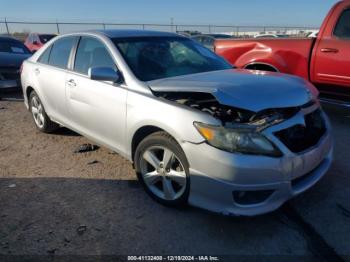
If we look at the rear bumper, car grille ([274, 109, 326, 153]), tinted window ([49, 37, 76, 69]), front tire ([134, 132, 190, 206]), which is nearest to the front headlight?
car grille ([274, 109, 326, 153])

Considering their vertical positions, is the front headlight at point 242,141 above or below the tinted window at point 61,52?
below

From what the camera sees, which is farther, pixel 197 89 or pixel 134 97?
pixel 134 97

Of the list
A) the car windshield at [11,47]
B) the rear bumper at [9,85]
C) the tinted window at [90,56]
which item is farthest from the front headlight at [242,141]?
the car windshield at [11,47]

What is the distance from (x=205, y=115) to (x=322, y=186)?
1.70 m

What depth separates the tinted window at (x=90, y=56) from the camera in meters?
3.99

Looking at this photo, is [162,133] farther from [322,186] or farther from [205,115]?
[322,186]

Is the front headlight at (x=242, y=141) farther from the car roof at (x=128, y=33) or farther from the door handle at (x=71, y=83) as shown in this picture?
the door handle at (x=71, y=83)

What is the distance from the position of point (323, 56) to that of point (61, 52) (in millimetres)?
4112

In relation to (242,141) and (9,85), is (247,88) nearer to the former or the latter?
(242,141)

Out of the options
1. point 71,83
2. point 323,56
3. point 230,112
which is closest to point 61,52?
point 71,83

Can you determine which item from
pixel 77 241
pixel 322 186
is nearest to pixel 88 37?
pixel 77 241

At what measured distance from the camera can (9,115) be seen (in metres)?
7.08

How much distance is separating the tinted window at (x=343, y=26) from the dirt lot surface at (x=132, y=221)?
2333 millimetres

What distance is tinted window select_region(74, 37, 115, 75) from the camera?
3.99 m
